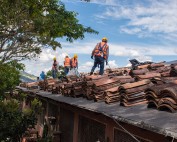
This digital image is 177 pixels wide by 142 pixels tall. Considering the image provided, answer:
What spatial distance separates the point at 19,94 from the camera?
18688mm

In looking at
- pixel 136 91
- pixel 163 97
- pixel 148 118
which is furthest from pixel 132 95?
pixel 148 118

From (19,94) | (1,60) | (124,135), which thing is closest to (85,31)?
(1,60)

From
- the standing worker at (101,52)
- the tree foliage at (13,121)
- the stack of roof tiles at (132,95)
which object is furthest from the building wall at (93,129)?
the standing worker at (101,52)

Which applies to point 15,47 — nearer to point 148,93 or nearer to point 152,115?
point 148,93

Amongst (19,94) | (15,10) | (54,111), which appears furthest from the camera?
(19,94)

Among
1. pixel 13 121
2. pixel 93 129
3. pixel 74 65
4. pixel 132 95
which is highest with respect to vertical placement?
pixel 74 65

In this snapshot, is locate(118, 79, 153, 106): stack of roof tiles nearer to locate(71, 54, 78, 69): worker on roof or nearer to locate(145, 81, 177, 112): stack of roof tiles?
locate(145, 81, 177, 112): stack of roof tiles

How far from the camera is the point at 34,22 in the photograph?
1060 cm

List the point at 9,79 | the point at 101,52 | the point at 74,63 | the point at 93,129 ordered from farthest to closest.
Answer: the point at 74,63 → the point at 9,79 → the point at 101,52 → the point at 93,129

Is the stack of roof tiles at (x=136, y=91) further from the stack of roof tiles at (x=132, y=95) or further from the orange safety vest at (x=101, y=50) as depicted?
the orange safety vest at (x=101, y=50)

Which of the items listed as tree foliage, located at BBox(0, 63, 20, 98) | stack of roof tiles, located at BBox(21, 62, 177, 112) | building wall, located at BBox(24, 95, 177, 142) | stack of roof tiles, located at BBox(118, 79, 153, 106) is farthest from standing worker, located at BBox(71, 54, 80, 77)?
stack of roof tiles, located at BBox(118, 79, 153, 106)

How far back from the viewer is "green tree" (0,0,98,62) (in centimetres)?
1032

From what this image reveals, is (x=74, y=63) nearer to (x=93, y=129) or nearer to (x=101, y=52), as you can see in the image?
(x=101, y=52)

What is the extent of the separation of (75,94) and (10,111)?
4.78m
